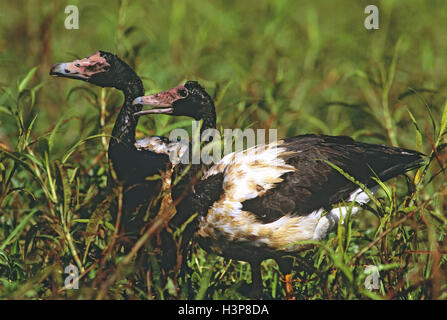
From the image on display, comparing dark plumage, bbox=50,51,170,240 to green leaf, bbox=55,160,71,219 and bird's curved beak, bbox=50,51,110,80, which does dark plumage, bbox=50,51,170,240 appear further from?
green leaf, bbox=55,160,71,219

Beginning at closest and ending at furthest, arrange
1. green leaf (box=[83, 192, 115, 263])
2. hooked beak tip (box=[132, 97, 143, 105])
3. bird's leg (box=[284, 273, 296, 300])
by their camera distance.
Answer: green leaf (box=[83, 192, 115, 263]) < bird's leg (box=[284, 273, 296, 300]) < hooked beak tip (box=[132, 97, 143, 105])

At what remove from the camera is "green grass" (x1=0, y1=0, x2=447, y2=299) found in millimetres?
3381

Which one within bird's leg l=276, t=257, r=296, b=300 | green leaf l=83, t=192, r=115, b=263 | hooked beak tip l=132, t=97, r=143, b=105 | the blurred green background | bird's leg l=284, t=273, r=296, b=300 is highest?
the blurred green background

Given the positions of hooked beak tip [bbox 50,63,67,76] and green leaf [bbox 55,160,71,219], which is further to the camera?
hooked beak tip [bbox 50,63,67,76]

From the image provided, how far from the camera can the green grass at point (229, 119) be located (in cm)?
338

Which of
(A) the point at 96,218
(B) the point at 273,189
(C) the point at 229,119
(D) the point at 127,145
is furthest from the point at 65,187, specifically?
(C) the point at 229,119

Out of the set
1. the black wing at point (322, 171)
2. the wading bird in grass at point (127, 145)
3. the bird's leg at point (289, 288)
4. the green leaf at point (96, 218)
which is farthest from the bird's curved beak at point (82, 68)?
the bird's leg at point (289, 288)

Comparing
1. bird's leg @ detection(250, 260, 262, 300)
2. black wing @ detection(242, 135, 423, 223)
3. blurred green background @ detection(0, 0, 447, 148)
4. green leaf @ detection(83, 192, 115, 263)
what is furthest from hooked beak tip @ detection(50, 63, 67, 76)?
bird's leg @ detection(250, 260, 262, 300)

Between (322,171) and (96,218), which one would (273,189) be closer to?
(322,171)

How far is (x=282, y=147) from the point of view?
396 cm

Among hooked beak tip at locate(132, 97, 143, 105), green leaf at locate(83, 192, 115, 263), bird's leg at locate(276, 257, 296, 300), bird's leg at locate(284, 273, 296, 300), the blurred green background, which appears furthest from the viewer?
the blurred green background

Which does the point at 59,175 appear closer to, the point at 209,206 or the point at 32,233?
the point at 32,233
